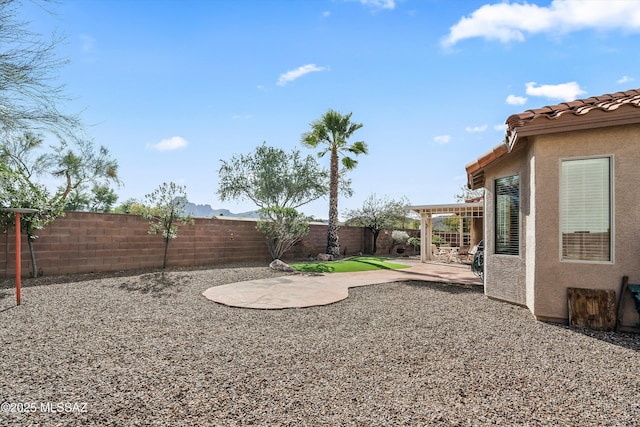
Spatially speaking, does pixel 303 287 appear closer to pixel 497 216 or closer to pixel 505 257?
pixel 505 257

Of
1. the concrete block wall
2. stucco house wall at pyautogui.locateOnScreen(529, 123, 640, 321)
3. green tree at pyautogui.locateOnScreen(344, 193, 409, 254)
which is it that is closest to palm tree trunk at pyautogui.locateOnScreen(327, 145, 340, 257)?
the concrete block wall

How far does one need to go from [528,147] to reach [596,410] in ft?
16.5

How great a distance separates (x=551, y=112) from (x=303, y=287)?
6.77m

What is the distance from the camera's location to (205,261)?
14.3 m

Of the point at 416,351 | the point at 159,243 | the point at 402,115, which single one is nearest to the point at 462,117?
the point at 402,115

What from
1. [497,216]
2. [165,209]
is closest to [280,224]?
[165,209]

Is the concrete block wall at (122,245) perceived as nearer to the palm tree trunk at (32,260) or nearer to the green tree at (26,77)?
the palm tree trunk at (32,260)

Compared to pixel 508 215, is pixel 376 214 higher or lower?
higher

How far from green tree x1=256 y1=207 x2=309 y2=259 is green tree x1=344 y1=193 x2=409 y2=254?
9.19 meters

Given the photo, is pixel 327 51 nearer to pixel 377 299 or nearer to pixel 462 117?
pixel 462 117

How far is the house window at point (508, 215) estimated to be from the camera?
7.30m

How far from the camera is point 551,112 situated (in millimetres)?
6297

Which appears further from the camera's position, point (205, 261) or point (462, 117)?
point (205, 261)

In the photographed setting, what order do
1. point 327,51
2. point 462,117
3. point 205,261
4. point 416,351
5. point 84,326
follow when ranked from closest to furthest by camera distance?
point 416,351, point 84,326, point 327,51, point 462,117, point 205,261
